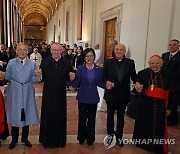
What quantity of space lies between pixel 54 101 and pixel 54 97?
0.06 metres

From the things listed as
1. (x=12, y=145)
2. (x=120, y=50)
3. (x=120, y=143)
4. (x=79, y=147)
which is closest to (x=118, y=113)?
(x=120, y=143)

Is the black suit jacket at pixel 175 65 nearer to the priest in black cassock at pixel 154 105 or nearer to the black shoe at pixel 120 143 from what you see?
the priest in black cassock at pixel 154 105

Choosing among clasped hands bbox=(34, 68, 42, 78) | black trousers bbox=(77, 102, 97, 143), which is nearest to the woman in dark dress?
black trousers bbox=(77, 102, 97, 143)

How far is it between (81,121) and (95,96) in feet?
1.49

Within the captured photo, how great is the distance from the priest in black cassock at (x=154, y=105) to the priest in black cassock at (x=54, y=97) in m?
1.13

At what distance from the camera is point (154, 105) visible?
11.6 ft

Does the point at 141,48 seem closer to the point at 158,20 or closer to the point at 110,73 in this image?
the point at 158,20

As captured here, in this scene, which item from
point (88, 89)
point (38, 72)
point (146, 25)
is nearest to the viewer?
point (38, 72)

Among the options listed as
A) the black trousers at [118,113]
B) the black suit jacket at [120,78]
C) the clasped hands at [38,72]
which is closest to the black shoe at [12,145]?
the clasped hands at [38,72]

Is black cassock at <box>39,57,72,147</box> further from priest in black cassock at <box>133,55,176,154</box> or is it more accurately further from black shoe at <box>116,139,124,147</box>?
priest in black cassock at <box>133,55,176,154</box>

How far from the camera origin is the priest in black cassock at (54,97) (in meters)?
3.50

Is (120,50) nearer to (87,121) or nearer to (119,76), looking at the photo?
(119,76)

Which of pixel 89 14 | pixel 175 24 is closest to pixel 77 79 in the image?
pixel 175 24

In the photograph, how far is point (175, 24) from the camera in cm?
516
